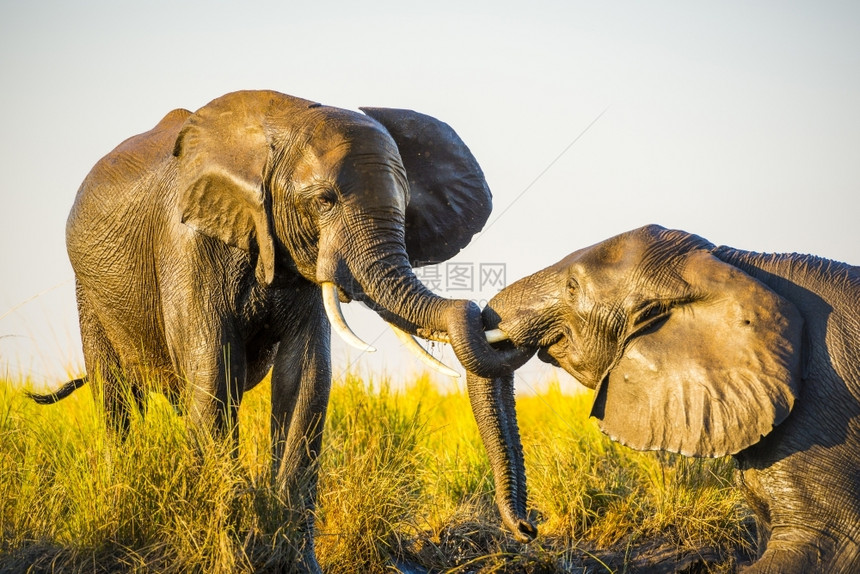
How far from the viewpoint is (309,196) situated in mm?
6223

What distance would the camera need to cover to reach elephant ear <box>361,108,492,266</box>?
708 cm

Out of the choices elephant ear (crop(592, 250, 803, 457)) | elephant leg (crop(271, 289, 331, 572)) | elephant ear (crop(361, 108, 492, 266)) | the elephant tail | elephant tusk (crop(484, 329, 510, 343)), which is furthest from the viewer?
the elephant tail

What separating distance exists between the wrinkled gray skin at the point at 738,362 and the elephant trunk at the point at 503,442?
1.55ft

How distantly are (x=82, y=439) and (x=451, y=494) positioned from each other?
8.85ft

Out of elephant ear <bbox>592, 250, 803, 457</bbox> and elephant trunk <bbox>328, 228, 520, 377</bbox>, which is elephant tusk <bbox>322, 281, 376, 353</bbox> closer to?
elephant trunk <bbox>328, 228, 520, 377</bbox>

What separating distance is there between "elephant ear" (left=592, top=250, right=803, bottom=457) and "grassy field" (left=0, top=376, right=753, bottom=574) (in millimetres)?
1318

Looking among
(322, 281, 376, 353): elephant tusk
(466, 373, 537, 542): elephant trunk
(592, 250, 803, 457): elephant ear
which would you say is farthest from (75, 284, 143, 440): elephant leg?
(592, 250, 803, 457): elephant ear

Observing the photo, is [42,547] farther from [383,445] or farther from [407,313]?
[383,445]

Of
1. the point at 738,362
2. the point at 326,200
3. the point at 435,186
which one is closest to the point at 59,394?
the point at 435,186

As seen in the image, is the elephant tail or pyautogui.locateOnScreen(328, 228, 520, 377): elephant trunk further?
the elephant tail

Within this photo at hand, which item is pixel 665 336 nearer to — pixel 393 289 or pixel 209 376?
pixel 393 289

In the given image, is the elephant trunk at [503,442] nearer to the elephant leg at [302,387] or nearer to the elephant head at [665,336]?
the elephant head at [665,336]

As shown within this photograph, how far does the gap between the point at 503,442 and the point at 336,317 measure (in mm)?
1014

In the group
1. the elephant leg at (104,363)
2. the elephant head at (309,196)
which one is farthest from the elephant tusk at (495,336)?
the elephant leg at (104,363)
